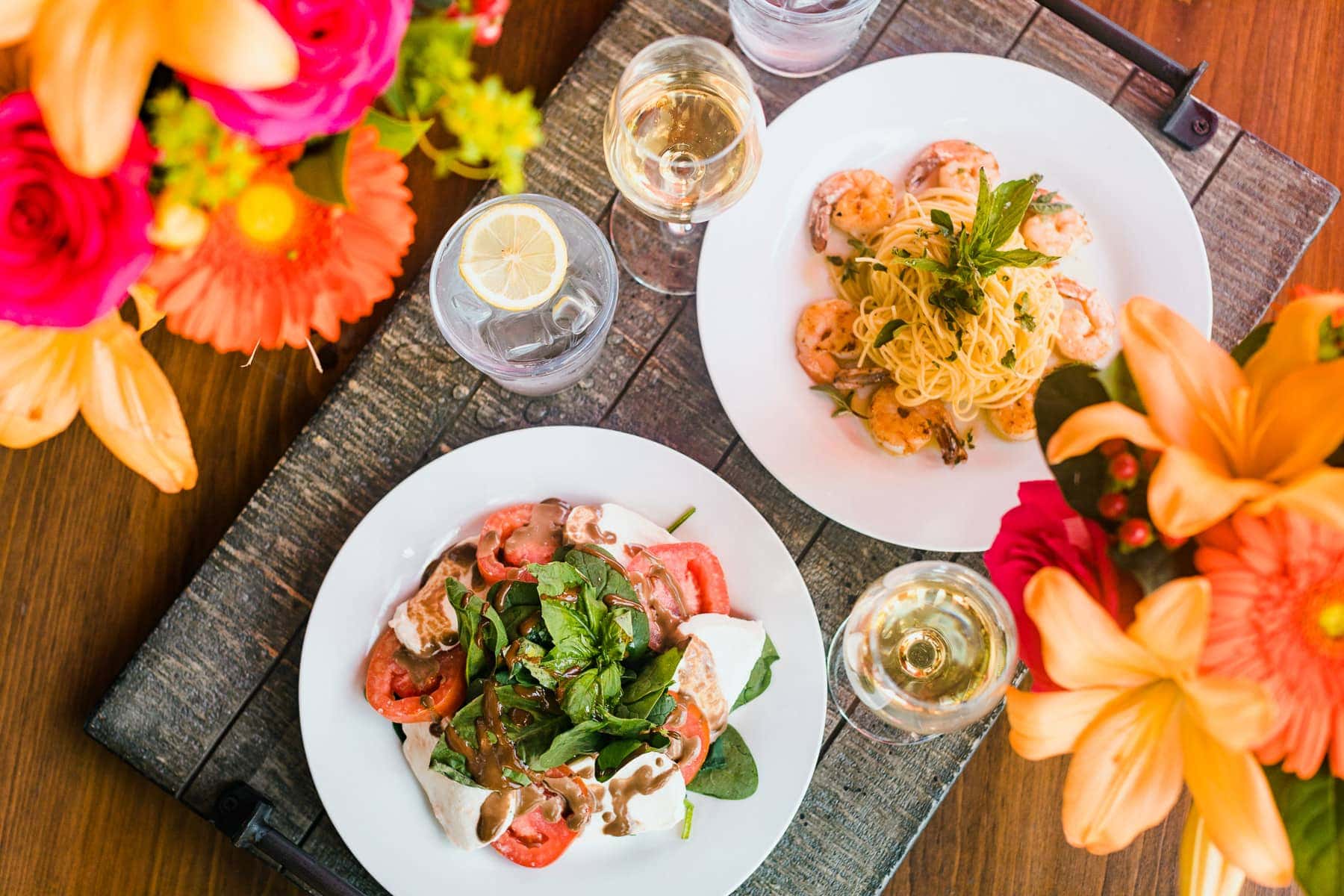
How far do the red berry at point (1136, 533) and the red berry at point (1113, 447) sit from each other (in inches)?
2.4

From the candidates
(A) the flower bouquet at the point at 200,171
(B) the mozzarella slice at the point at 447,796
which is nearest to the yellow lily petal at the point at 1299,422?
(A) the flower bouquet at the point at 200,171

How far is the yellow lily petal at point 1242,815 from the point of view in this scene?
67 cm

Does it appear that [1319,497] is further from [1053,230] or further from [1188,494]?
→ [1053,230]

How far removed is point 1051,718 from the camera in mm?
712

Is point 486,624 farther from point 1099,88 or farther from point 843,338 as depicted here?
point 1099,88

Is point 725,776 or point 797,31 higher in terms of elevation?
point 797,31

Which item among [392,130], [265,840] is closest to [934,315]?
[392,130]

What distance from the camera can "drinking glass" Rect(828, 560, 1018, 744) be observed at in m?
1.28

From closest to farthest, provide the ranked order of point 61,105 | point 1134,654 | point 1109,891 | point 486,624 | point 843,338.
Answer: point 61,105
point 1134,654
point 486,624
point 843,338
point 1109,891

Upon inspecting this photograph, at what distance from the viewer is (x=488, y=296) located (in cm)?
129

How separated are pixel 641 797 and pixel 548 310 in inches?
26.4

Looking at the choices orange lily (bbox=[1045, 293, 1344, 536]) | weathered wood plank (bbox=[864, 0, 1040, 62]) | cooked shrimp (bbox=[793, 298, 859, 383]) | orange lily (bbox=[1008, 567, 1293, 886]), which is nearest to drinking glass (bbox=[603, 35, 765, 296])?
cooked shrimp (bbox=[793, 298, 859, 383])

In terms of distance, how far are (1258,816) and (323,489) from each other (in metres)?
1.23

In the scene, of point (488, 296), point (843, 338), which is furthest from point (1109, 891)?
point (488, 296)
